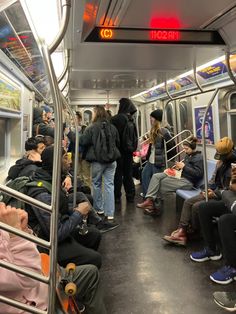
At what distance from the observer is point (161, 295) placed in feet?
8.60

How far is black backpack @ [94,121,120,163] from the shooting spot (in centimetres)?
440

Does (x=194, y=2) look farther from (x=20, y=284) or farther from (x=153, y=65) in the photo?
(x=20, y=284)

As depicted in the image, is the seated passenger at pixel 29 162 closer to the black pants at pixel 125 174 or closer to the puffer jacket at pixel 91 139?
the puffer jacket at pixel 91 139

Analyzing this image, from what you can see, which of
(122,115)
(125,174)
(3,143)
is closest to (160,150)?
(125,174)

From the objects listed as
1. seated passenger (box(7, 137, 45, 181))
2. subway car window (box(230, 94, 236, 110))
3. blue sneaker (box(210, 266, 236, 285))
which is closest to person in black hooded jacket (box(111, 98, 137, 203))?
subway car window (box(230, 94, 236, 110))

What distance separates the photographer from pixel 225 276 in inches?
110

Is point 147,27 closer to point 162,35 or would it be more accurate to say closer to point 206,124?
point 162,35

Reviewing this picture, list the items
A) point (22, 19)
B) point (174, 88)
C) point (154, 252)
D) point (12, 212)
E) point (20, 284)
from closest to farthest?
point (20, 284) < point (12, 212) < point (22, 19) < point (154, 252) < point (174, 88)

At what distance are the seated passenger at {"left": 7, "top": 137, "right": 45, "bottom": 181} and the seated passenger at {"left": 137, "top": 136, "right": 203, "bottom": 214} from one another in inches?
80.0

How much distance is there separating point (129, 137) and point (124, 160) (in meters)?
0.48

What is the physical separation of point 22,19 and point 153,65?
7.41ft

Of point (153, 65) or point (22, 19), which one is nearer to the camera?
point (22, 19)

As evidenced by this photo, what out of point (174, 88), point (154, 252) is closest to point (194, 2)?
point (154, 252)

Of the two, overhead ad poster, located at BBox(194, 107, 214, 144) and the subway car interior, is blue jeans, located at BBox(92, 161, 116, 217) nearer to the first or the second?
the subway car interior
